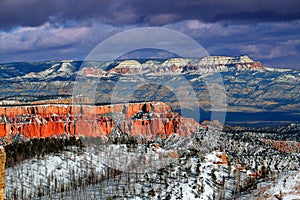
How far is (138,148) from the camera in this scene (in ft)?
274

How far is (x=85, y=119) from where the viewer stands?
172 meters

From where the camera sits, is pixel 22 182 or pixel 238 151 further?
pixel 238 151

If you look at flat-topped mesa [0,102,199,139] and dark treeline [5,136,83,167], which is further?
flat-topped mesa [0,102,199,139]

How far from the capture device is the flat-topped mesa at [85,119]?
482ft

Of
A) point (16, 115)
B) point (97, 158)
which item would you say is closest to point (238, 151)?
point (97, 158)

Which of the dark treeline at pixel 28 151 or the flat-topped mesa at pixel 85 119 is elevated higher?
the dark treeline at pixel 28 151

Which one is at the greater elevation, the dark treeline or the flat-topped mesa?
the dark treeline

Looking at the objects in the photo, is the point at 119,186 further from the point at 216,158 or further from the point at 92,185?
the point at 216,158

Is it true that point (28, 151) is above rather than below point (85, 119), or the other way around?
above

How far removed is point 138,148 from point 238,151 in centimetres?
4977

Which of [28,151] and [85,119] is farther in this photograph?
[85,119]

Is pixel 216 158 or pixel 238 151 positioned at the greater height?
pixel 216 158

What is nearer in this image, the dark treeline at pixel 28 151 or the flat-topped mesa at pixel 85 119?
the dark treeline at pixel 28 151

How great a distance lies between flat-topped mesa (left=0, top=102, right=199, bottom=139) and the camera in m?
147
